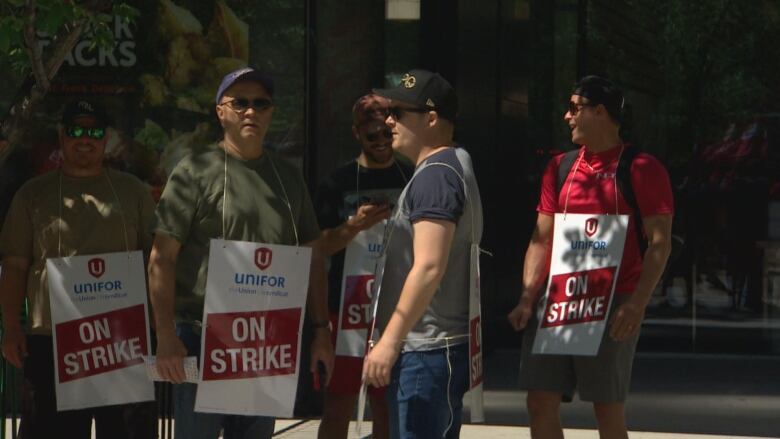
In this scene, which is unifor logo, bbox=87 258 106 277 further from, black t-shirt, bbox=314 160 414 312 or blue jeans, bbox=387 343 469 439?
blue jeans, bbox=387 343 469 439

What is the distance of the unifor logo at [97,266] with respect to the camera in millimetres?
6320

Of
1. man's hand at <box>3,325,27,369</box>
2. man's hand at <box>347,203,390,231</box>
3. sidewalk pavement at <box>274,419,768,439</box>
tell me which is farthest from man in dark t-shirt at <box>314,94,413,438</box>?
sidewalk pavement at <box>274,419,768,439</box>

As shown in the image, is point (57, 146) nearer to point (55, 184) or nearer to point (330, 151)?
point (330, 151)

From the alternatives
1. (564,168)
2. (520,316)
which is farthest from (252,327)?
(564,168)

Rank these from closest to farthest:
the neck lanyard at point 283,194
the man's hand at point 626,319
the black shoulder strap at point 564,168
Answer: the neck lanyard at point 283,194 → the man's hand at point 626,319 → the black shoulder strap at point 564,168

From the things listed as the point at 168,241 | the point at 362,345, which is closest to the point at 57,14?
the point at 168,241

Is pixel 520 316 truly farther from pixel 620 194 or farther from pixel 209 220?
pixel 209 220

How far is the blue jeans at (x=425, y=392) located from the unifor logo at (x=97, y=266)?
177 centimetres

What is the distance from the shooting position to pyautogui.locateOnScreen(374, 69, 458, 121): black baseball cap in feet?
16.8

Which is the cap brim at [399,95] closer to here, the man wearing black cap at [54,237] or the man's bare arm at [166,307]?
the man's bare arm at [166,307]

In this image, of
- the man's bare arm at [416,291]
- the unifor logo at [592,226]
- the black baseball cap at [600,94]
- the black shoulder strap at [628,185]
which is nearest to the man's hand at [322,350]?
the man's bare arm at [416,291]

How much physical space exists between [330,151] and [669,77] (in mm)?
3197

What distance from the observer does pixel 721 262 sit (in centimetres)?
1173

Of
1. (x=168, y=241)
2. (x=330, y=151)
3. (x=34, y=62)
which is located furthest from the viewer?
(x=330, y=151)
